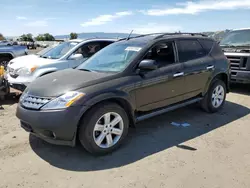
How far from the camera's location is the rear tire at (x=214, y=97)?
565cm

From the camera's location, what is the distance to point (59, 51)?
25.9 ft

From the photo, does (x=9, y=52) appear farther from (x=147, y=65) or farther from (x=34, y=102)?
(x=147, y=65)

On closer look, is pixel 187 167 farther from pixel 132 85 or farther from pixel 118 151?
pixel 132 85

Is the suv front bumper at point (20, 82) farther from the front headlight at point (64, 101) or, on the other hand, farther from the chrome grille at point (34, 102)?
the front headlight at point (64, 101)

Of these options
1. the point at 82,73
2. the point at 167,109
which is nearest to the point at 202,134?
the point at 167,109

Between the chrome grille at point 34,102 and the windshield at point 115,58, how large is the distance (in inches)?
45.2

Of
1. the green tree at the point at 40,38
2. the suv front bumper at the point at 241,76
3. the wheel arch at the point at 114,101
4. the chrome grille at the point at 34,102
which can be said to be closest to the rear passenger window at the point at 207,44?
the suv front bumper at the point at 241,76

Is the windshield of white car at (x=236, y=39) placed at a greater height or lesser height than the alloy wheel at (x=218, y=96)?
greater

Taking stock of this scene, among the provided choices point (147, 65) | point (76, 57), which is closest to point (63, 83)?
point (147, 65)

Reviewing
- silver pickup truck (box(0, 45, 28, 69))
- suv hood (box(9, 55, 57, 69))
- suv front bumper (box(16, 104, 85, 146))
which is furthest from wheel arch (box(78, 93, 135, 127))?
silver pickup truck (box(0, 45, 28, 69))

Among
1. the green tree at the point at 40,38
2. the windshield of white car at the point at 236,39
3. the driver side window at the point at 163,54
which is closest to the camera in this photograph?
the driver side window at the point at 163,54

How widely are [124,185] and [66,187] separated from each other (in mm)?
689

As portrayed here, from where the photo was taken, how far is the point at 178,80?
4871mm

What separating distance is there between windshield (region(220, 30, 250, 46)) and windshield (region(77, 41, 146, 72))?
212 inches
